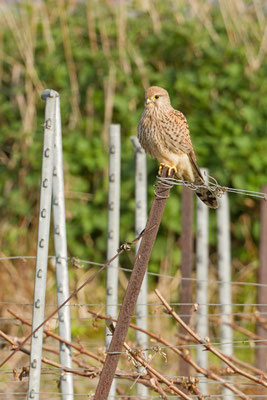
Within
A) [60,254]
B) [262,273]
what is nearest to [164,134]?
[60,254]

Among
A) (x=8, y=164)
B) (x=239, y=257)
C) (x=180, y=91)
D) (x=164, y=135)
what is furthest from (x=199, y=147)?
(x=164, y=135)

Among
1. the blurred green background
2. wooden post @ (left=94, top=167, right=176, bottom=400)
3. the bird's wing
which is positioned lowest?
wooden post @ (left=94, top=167, right=176, bottom=400)

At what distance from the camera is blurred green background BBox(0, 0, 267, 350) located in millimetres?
6184

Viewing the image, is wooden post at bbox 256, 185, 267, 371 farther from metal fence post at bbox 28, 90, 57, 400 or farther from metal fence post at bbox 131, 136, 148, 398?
metal fence post at bbox 28, 90, 57, 400

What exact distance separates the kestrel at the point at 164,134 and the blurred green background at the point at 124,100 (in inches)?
106

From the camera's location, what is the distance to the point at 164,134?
10.9 feet

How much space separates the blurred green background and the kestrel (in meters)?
2.69

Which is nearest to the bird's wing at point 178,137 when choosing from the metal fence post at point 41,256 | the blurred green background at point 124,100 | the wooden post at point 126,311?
the metal fence post at point 41,256

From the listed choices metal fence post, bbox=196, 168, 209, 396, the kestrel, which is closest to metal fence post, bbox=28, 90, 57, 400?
the kestrel

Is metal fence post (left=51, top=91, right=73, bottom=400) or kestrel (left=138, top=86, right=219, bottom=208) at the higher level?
kestrel (left=138, top=86, right=219, bottom=208)

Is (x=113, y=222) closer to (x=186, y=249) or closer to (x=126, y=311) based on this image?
(x=186, y=249)

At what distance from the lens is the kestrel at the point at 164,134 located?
3.29 metres

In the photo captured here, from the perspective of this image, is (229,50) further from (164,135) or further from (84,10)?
(164,135)

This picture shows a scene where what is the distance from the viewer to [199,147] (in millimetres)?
6141
